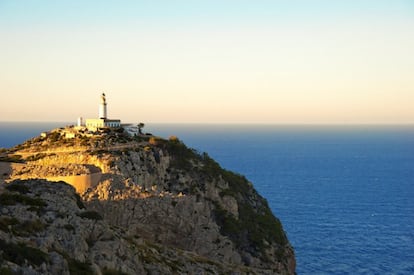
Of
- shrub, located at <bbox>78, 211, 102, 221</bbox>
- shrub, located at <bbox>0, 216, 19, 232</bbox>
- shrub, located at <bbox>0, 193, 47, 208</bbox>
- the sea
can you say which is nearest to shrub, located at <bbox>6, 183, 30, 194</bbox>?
shrub, located at <bbox>0, 193, 47, 208</bbox>

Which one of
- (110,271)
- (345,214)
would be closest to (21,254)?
(110,271)

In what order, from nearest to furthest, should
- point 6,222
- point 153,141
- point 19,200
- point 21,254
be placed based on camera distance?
point 21,254 < point 6,222 < point 19,200 < point 153,141

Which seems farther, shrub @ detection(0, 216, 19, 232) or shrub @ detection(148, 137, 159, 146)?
shrub @ detection(148, 137, 159, 146)

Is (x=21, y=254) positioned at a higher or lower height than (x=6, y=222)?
lower

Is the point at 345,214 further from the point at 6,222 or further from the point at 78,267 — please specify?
the point at 78,267

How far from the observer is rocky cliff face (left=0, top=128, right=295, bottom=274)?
74.6 feet

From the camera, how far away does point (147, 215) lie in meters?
43.1

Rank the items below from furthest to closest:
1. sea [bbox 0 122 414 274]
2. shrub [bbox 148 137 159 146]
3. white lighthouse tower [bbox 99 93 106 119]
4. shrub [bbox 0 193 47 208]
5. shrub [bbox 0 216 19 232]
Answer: white lighthouse tower [bbox 99 93 106 119], sea [bbox 0 122 414 274], shrub [bbox 148 137 159 146], shrub [bbox 0 193 47 208], shrub [bbox 0 216 19 232]

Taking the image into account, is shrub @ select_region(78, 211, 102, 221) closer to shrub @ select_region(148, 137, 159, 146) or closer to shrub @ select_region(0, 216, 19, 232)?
shrub @ select_region(0, 216, 19, 232)

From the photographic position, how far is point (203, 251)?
47.1 meters

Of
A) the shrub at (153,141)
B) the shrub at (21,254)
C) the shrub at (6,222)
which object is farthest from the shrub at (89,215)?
the shrub at (153,141)

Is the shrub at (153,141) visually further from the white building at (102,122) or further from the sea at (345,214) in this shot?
the sea at (345,214)

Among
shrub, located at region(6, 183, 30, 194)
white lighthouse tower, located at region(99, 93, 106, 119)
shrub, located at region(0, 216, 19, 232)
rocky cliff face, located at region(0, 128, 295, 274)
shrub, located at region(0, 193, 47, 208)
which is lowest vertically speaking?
rocky cliff face, located at region(0, 128, 295, 274)

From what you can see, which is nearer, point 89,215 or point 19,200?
point 19,200
